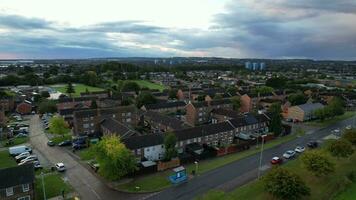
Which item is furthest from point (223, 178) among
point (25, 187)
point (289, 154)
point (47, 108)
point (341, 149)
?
point (47, 108)

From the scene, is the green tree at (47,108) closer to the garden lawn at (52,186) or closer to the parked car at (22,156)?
the parked car at (22,156)

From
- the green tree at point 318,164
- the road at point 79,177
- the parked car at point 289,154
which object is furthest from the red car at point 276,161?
the road at point 79,177

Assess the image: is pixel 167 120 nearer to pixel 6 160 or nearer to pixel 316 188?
pixel 6 160

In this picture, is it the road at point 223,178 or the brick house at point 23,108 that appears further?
the brick house at point 23,108

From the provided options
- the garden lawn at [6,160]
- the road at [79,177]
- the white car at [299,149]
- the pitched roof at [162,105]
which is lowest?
the garden lawn at [6,160]

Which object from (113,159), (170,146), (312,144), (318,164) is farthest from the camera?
(312,144)

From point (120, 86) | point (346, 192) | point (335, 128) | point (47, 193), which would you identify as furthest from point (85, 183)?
point (120, 86)

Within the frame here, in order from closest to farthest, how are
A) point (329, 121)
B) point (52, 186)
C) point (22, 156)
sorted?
1. point (52, 186)
2. point (22, 156)
3. point (329, 121)
